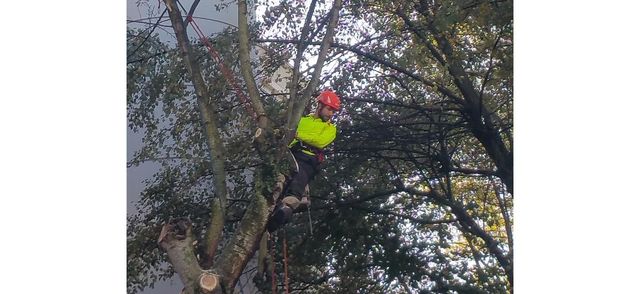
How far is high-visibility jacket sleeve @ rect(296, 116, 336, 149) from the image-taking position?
236 inches

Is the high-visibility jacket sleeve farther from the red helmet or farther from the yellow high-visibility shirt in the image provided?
the red helmet

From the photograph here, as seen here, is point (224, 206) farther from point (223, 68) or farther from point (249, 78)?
point (223, 68)

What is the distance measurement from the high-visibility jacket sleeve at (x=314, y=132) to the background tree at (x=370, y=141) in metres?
0.87

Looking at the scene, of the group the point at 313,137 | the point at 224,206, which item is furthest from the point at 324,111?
the point at 224,206

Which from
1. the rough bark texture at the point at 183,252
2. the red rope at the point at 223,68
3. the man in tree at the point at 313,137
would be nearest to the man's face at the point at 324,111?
the man in tree at the point at 313,137

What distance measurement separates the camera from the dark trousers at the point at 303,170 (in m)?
5.68

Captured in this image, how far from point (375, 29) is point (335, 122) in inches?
40.2

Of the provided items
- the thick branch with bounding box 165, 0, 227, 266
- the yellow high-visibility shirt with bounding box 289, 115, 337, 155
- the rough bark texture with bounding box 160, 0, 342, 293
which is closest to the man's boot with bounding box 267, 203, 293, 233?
the rough bark texture with bounding box 160, 0, 342, 293

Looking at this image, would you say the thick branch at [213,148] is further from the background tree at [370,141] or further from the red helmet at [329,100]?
the background tree at [370,141]

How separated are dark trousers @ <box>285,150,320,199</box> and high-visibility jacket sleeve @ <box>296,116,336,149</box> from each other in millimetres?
108

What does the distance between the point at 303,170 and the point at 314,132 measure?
0.33 m
